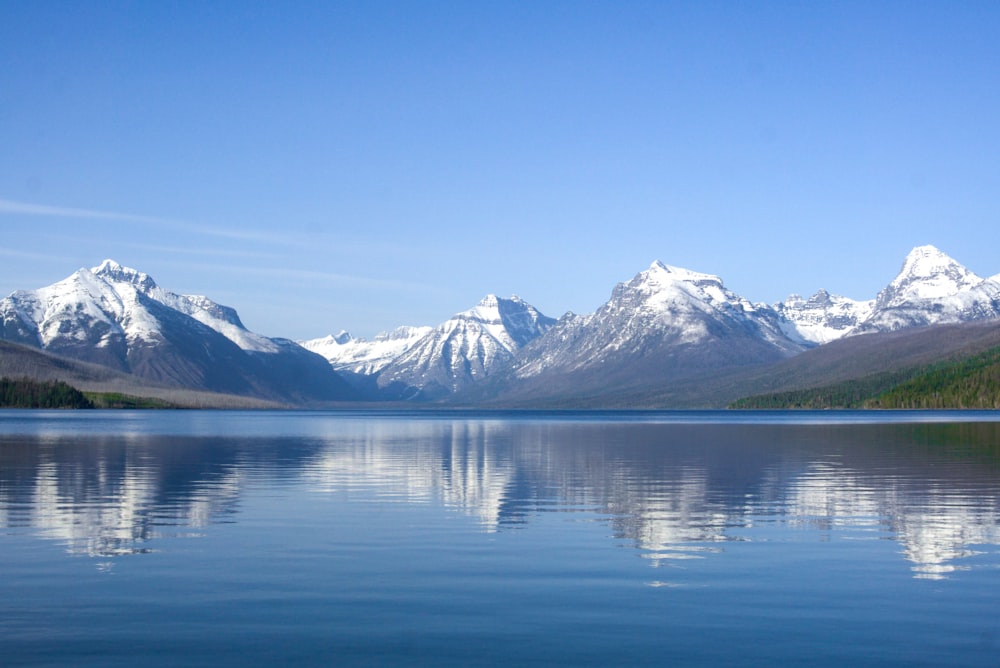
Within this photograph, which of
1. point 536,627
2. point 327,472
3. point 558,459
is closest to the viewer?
point 536,627

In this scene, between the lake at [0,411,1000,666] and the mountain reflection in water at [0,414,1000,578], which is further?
the mountain reflection in water at [0,414,1000,578]

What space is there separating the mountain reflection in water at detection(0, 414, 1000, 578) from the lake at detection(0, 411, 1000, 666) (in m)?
0.29

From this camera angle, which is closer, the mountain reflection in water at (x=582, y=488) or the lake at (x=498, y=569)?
the lake at (x=498, y=569)

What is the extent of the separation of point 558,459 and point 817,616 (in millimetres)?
60302

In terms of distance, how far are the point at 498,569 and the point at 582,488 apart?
26737 mm

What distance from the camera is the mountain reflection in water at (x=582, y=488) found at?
3988cm

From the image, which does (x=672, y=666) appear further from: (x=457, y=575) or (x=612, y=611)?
(x=457, y=575)

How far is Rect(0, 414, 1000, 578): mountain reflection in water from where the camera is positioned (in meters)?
39.9

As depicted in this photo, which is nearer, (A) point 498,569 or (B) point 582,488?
(A) point 498,569

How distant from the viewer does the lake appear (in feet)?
76.8

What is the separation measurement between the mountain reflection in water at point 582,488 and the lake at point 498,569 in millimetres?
293

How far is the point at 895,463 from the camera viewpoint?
78.6 metres

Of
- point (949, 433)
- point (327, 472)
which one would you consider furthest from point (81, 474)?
point (949, 433)

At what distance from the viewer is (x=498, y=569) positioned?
3262 centimetres
